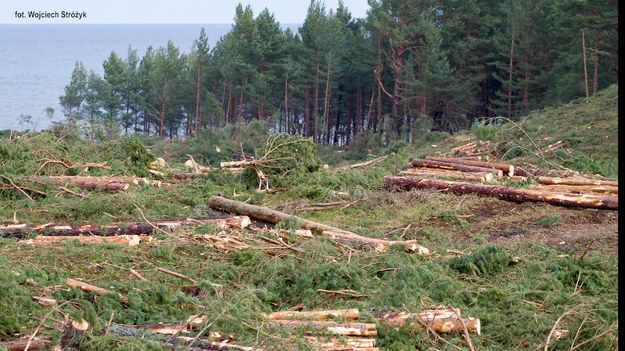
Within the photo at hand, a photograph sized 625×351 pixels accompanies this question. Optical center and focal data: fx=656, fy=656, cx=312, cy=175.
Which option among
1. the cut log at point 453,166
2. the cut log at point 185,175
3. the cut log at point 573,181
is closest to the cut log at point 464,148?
the cut log at point 453,166

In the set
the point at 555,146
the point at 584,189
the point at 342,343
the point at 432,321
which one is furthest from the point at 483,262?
the point at 555,146

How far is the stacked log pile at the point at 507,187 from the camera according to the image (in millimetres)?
10391

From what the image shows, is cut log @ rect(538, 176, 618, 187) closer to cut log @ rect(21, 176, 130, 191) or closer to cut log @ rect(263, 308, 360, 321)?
cut log @ rect(263, 308, 360, 321)

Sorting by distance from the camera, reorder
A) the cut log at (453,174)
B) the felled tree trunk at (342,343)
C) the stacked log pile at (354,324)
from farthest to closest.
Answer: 1. the cut log at (453,174)
2. the stacked log pile at (354,324)
3. the felled tree trunk at (342,343)

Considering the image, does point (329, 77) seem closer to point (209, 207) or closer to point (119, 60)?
point (119, 60)

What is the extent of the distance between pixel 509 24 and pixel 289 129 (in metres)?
21.9

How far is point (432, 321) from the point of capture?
5.41 metres

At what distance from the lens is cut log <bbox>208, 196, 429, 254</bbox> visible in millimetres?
7917

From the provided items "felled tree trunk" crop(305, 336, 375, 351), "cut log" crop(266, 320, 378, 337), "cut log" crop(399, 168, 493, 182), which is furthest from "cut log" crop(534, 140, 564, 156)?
"felled tree trunk" crop(305, 336, 375, 351)

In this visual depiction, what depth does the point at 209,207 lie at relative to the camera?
10.8 metres

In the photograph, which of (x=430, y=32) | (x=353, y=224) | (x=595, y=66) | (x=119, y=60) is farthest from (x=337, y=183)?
(x=119, y=60)

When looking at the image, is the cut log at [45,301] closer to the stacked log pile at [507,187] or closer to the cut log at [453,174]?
the stacked log pile at [507,187]

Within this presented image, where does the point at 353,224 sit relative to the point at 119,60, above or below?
below

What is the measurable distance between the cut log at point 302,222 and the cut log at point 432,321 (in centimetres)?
236
